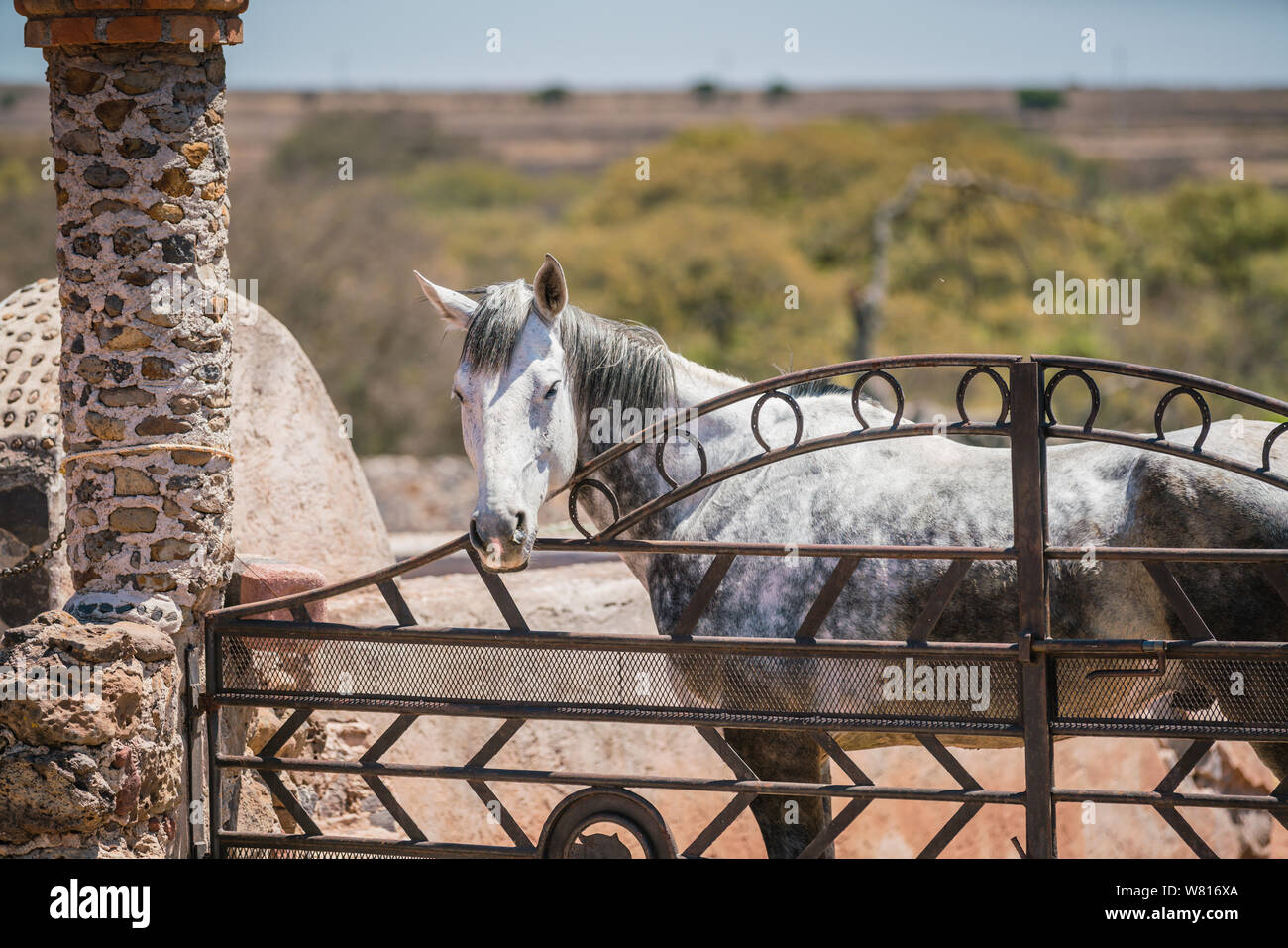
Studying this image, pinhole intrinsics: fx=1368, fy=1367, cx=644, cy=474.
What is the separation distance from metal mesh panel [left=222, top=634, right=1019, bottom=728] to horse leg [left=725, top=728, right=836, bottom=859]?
0.15 meters

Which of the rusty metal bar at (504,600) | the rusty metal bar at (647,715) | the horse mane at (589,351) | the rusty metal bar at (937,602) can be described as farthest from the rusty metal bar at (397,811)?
the rusty metal bar at (937,602)

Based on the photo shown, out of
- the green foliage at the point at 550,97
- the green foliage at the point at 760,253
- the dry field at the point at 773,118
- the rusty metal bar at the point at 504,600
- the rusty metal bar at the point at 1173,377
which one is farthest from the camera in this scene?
the green foliage at the point at 550,97

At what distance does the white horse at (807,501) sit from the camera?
13.4ft

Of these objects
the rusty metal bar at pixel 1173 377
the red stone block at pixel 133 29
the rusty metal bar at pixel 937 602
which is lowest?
the rusty metal bar at pixel 937 602

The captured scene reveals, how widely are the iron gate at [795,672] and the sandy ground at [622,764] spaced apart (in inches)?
86.3

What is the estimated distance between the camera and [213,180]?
4.46 metres

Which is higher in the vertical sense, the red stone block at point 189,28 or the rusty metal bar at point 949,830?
the red stone block at point 189,28

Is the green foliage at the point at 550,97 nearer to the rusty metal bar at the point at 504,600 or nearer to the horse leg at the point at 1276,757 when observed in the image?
the rusty metal bar at the point at 504,600

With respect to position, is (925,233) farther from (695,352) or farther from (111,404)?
(111,404)

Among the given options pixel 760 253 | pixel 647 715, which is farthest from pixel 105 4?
pixel 760 253

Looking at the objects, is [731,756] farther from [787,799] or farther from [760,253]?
[760,253]

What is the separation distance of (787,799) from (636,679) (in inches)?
26.2

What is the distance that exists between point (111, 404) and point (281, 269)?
74.6 ft

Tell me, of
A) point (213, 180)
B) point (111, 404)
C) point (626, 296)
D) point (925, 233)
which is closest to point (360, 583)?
point (111, 404)
